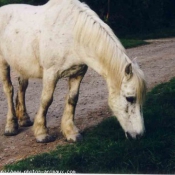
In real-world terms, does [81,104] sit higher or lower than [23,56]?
lower

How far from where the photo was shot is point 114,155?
4262 mm

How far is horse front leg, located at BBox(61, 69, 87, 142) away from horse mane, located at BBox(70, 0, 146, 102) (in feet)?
1.78

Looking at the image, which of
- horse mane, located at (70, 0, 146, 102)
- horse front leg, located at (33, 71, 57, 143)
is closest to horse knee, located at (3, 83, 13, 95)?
horse front leg, located at (33, 71, 57, 143)

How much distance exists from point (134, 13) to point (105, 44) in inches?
140

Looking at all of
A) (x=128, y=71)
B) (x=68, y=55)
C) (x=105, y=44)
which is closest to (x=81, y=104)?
(x=68, y=55)

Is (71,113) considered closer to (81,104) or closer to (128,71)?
(128,71)

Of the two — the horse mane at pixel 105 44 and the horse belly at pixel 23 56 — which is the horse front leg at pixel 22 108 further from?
the horse mane at pixel 105 44

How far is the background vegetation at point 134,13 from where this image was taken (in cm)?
784

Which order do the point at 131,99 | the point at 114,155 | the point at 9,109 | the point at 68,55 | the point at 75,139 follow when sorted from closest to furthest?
the point at 114,155, the point at 131,99, the point at 68,55, the point at 75,139, the point at 9,109

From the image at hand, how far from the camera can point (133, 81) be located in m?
4.36

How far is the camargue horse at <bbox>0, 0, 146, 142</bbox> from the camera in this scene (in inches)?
175

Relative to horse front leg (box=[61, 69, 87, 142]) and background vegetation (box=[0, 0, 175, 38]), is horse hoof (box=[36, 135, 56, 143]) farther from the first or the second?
background vegetation (box=[0, 0, 175, 38])

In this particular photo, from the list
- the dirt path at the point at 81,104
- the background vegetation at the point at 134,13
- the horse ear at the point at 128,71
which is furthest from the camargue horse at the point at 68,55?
the background vegetation at the point at 134,13

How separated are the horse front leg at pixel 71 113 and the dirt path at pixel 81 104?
105mm
